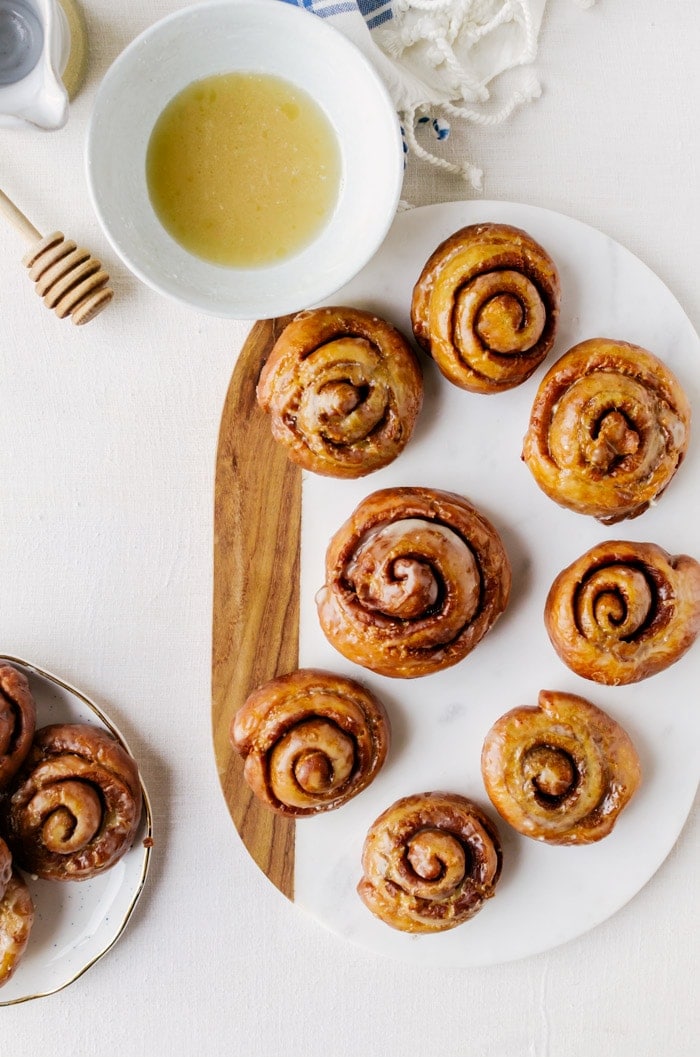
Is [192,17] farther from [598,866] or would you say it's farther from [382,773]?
[598,866]

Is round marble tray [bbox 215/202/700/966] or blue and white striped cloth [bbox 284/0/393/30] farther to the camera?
round marble tray [bbox 215/202/700/966]

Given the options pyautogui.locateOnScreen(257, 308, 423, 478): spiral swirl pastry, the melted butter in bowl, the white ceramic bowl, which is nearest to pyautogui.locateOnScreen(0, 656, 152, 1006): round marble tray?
pyautogui.locateOnScreen(257, 308, 423, 478): spiral swirl pastry

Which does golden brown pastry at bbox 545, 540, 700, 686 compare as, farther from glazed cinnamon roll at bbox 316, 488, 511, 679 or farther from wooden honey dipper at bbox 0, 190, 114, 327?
wooden honey dipper at bbox 0, 190, 114, 327

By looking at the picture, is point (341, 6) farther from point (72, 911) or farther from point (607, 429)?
point (72, 911)

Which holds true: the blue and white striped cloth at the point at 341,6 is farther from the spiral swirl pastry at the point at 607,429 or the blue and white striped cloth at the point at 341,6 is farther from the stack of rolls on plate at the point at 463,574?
the spiral swirl pastry at the point at 607,429

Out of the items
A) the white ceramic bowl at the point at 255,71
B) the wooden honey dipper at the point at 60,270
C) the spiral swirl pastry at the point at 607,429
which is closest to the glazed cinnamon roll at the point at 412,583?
the spiral swirl pastry at the point at 607,429
